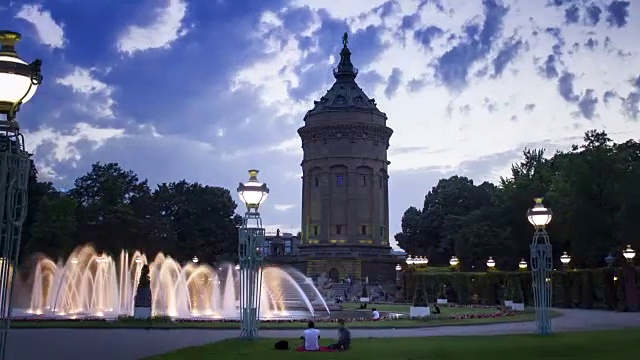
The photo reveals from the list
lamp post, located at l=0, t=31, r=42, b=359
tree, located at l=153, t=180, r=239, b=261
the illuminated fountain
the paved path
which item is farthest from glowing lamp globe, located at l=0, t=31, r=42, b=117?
tree, located at l=153, t=180, r=239, b=261

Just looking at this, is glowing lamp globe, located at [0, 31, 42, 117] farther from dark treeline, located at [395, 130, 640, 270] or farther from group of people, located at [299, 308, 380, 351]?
dark treeline, located at [395, 130, 640, 270]

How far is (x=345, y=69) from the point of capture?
4350 inches

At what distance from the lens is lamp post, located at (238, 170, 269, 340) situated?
20.7 meters

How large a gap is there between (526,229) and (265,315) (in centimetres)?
4522

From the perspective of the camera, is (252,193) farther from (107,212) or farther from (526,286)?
(107,212)

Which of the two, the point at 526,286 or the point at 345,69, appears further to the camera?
the point at 345,69

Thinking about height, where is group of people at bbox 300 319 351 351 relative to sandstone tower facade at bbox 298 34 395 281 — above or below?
below

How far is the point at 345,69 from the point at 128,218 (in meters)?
47.0

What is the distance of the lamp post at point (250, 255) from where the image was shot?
20688 mm

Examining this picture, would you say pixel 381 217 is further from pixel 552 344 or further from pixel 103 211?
pixel 552 344

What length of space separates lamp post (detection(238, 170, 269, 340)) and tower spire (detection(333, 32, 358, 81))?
9025 cm

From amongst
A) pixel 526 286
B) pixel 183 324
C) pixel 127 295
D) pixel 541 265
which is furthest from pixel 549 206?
pixel 183 324

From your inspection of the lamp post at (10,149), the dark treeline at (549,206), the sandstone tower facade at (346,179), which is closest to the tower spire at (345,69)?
the sandstone tower facade at (346,179)

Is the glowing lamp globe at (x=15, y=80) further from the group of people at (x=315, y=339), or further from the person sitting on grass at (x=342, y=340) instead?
the person sitting on grass at (x=342, y=340)
